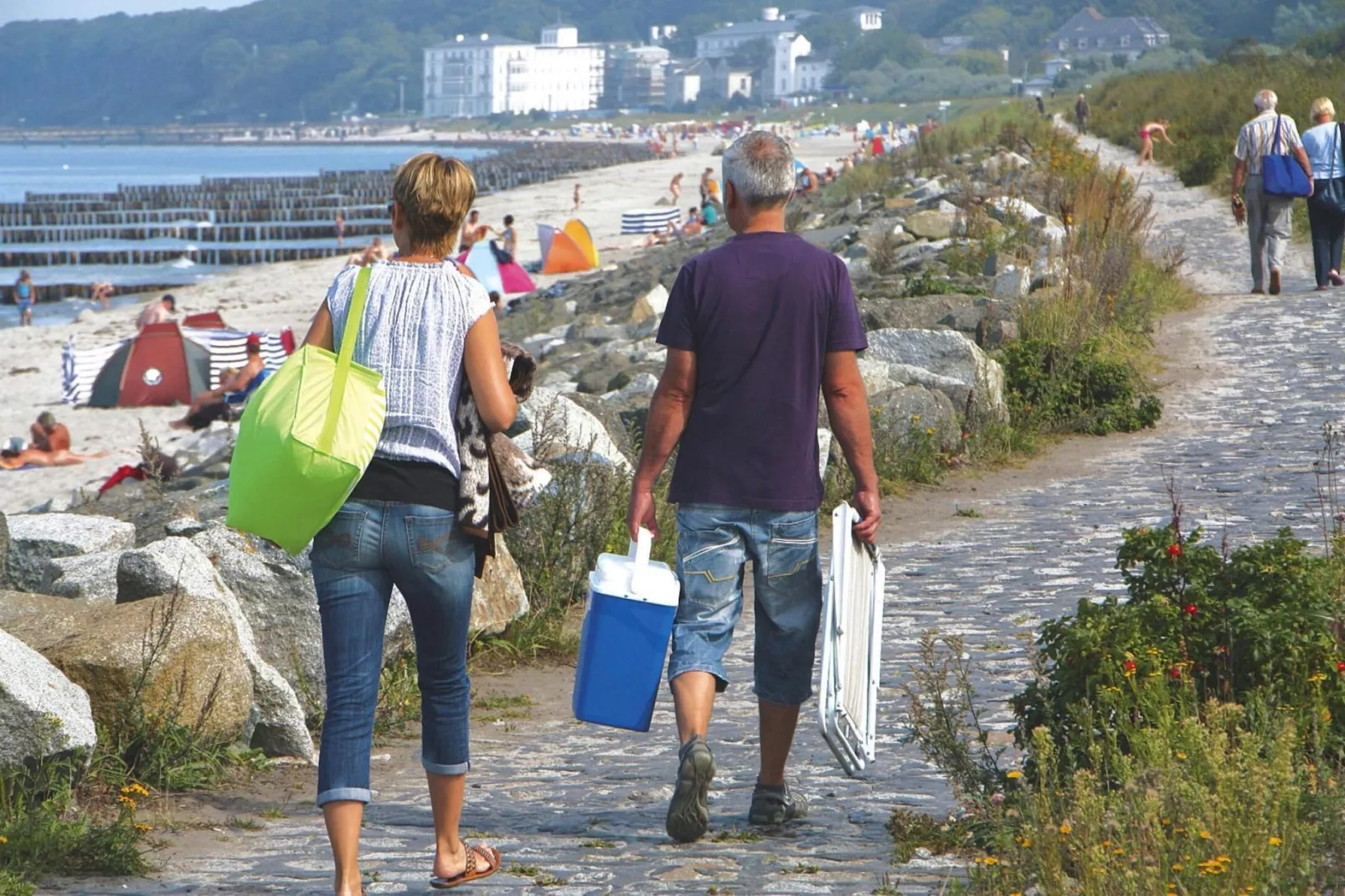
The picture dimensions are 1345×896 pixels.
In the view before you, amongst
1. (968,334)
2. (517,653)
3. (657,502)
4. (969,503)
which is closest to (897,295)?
(968,334)

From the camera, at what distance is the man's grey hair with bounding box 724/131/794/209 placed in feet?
13.8

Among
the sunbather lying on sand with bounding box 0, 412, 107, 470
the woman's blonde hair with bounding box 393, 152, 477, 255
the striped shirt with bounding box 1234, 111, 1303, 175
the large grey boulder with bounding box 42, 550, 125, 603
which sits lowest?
the sunbather lying on sand with bounding box 0, 412, 107, 470

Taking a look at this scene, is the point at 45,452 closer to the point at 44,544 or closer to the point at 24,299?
the point at 44,544

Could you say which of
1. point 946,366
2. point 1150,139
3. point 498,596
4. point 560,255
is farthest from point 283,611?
point 560,255

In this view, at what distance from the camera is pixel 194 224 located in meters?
58.2

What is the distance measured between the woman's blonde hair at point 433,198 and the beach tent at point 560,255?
29915 millimetres

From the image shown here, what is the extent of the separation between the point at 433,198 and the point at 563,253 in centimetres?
3029

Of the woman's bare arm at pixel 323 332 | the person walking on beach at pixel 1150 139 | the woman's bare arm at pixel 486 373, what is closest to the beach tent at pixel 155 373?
the woman's bare arm at pixel 323 332

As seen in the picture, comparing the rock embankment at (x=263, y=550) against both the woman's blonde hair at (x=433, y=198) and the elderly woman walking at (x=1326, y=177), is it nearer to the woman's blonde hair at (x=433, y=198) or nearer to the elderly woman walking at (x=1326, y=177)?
the woman's blonde hair at (x=433, y=198)

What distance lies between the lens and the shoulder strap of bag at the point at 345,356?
359cm

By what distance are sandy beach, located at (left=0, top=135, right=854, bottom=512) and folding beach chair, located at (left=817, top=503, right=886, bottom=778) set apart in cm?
667

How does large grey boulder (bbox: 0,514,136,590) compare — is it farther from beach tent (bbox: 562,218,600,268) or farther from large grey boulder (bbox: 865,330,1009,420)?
beach tent (bbox: 562,218,600,268)

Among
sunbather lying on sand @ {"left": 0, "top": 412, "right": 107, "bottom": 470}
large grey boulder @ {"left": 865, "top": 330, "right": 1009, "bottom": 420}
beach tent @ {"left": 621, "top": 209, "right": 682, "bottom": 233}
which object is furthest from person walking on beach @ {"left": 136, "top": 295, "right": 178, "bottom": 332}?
beach tent @ {"left": 621, "top": 209, "right": 682, "bottom": 233}

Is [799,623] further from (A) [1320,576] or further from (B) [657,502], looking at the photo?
(B) [657,502]
